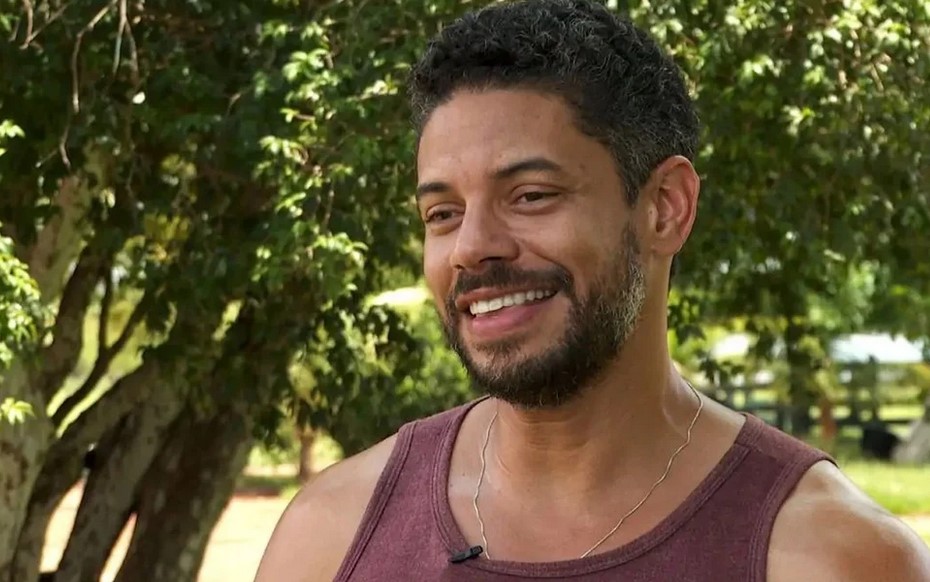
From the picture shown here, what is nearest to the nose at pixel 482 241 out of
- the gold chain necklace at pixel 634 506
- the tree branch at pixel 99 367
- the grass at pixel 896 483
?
the gold chain necklace at pixel 634 506

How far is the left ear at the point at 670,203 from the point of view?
1771 mm

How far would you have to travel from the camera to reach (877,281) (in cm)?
677

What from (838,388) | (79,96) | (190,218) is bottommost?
(838,388)

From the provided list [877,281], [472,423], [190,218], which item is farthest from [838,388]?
[472,423]

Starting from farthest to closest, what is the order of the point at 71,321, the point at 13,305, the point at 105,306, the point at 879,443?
the point at 879,443
the point at 105,306
the point at 71,321
the point at 13,305

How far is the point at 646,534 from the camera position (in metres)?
1.68

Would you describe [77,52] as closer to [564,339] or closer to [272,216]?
[272,216]

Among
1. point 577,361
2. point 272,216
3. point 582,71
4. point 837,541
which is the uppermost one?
point 272,216

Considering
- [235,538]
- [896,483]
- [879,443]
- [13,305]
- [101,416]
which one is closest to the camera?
[13,305]

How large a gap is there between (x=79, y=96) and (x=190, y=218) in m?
0.67

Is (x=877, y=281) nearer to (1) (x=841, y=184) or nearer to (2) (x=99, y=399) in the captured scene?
(1) (x=841, y=184)

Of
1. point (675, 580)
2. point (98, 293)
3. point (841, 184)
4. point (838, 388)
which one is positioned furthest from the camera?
point (838, 388)

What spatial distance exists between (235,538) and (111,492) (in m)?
10.1

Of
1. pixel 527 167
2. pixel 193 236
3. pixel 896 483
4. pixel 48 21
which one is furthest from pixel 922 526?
pixel 527 167
